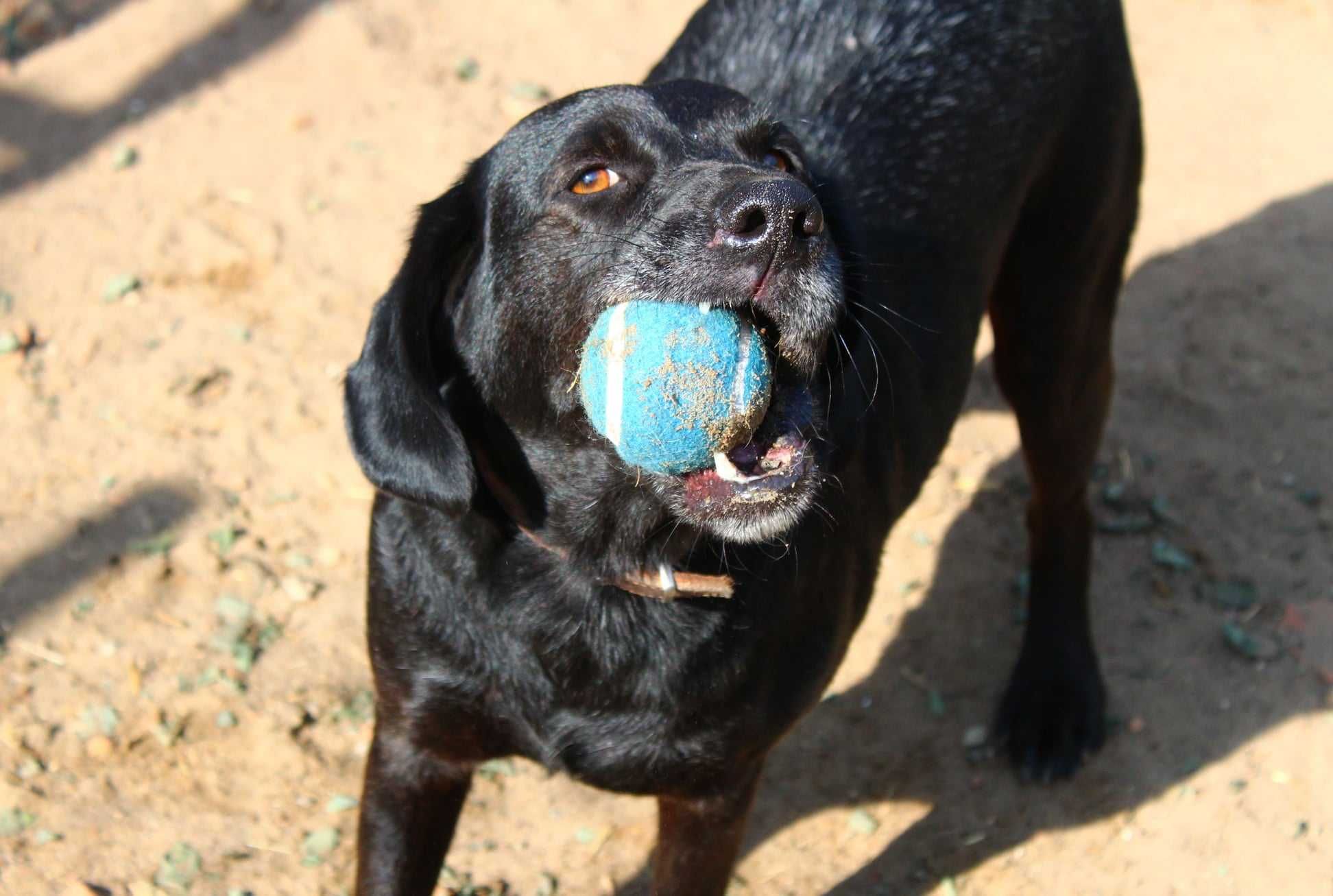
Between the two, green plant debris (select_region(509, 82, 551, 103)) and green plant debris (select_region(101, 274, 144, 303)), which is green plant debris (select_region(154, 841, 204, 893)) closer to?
green plant debris (select_region(101, 274, 144, 303))

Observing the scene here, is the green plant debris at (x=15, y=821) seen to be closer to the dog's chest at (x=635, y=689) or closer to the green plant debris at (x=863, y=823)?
the dog's chest at (x=635, y=689)

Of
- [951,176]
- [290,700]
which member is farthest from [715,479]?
[290,700]

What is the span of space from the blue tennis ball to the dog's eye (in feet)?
1.09

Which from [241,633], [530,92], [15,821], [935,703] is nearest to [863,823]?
[935,703]

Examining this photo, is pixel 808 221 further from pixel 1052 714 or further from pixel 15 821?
pixel 15 821

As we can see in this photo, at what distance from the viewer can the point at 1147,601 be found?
450 centimetres

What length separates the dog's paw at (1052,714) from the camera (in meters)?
4.00

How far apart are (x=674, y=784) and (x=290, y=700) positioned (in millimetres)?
1436

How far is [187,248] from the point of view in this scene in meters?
5.06

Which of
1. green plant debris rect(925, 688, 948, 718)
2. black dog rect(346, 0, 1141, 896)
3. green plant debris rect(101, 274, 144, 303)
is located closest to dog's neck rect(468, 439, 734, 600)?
black dog rect(346, 0, 1141, 896)

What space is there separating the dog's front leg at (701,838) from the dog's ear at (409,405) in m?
0.87

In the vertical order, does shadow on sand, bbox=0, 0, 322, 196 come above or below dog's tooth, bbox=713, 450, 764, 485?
below

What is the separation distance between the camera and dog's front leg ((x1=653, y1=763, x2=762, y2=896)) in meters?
2.96

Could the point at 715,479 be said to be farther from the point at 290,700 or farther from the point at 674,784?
the point at 290,700
